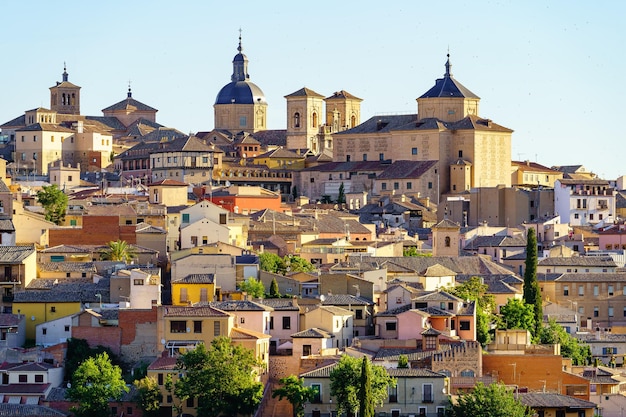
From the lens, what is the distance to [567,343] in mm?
56344

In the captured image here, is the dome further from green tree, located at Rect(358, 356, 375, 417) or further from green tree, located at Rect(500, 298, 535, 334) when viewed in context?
green tree, located at Rect(358, 356, 375, 417)

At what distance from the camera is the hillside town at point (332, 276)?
48469 millimetres

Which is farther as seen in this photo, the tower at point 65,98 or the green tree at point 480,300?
the tower at point 65,98

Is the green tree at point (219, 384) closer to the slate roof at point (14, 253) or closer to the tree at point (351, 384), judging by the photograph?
the tree at point (351, 384)

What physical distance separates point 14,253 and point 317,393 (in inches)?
529

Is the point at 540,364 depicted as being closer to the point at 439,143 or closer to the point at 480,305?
the point at 480,305

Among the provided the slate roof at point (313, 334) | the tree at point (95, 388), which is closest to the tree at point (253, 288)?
the slate roof at point (313, 334)

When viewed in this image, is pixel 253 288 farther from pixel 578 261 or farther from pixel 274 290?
pixel 578 261

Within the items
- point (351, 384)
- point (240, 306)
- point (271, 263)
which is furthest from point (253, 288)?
point (351, 384)

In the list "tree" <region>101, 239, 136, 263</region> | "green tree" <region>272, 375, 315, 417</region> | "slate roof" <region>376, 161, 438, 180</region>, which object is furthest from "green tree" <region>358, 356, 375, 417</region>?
"slate roof" <region>376, 161, 438, 180</region>

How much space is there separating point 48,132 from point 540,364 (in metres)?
57.3

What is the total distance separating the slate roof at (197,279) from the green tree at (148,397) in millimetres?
6986

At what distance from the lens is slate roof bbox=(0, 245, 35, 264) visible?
5566cm

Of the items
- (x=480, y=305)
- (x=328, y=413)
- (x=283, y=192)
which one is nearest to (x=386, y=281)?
(x=480, y=305)
